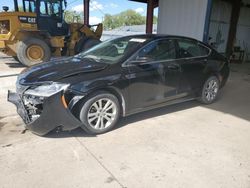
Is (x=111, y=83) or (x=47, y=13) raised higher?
(x=47, y=13)

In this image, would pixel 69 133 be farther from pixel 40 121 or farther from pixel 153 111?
pixel 153 111

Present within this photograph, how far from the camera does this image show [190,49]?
518 centimetres

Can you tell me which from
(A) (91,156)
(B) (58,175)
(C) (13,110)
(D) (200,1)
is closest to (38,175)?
(B) (58,175)

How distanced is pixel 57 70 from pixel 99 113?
88 centimetres

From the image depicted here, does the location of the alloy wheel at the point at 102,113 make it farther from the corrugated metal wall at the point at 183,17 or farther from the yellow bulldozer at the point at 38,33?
the yellow bulldozer at the point at 38,33

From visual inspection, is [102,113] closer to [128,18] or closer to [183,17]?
[183,17]

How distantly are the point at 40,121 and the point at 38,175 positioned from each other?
0.83 meters

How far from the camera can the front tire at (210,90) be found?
17.8ft

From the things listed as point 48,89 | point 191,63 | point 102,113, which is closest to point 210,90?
point 191,63

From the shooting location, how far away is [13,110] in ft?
16.1

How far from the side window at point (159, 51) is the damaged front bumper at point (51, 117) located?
149cm

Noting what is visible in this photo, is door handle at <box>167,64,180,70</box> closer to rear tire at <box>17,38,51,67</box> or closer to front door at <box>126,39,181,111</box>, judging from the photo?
front door at <box>126,39,181,111</box>

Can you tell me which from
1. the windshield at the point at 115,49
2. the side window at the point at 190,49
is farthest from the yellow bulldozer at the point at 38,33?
the side window at the point at 190,49

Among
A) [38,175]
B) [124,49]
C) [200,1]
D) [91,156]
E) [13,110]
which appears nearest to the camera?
[38,175]
